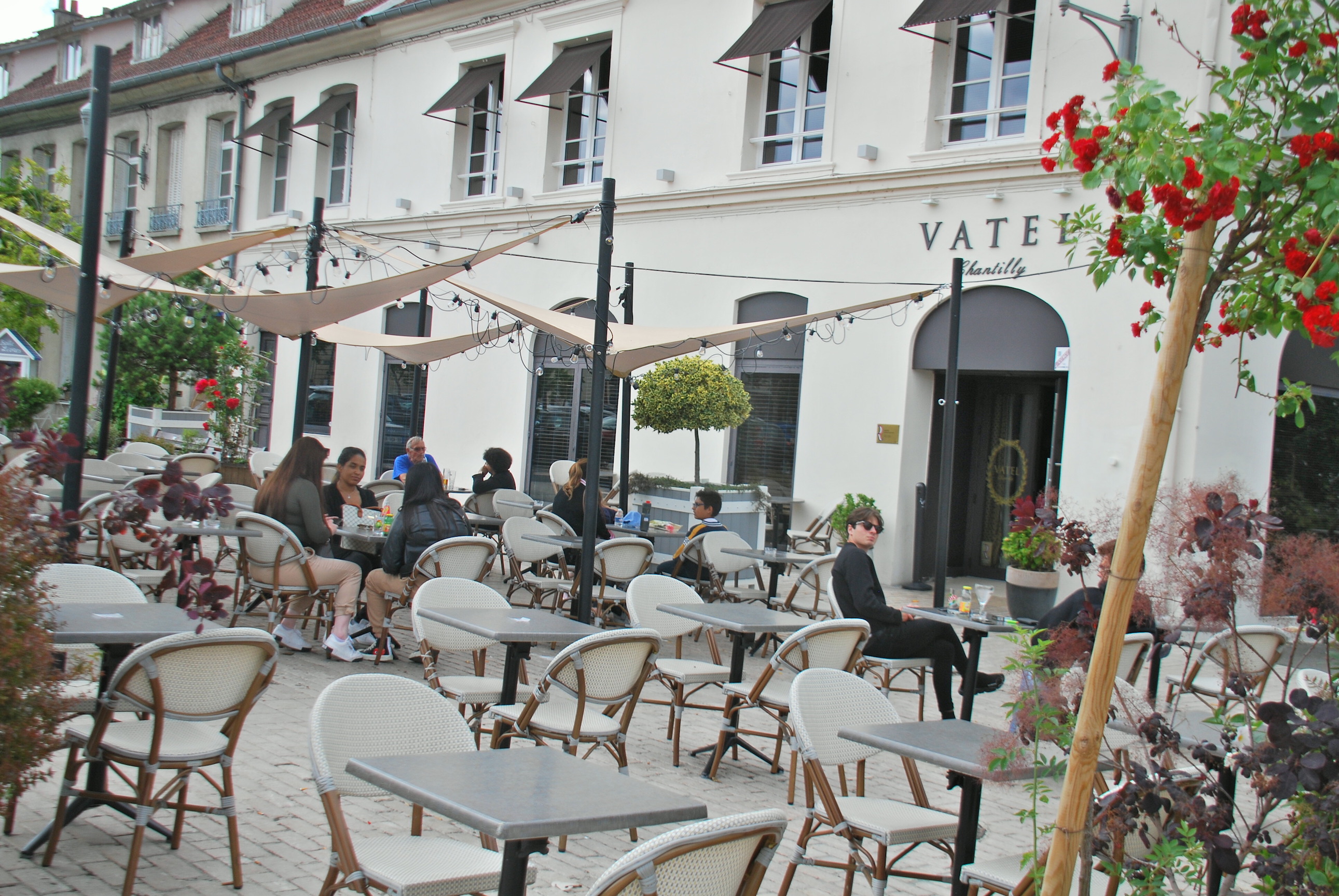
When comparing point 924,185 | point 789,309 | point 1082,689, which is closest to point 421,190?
point 789,309

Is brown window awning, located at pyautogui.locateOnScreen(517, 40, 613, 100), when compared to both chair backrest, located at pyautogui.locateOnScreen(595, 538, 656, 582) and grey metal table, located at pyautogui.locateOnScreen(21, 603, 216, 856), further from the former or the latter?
grey metal table, located at pyautogui.locateOnScreen(21, 603, 216, 856)

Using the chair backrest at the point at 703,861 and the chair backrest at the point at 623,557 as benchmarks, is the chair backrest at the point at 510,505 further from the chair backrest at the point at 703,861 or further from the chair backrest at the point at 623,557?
the chair backrest at the point at 703,861

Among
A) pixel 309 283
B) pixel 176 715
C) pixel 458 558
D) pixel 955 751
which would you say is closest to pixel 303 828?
pixel 176 715

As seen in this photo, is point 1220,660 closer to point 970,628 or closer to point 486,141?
point 970,628

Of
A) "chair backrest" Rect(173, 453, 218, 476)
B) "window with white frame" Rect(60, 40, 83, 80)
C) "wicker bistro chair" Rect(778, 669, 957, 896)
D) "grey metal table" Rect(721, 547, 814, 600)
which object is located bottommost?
"wicker bistro chair" Rect(778, 669, 957, 896)

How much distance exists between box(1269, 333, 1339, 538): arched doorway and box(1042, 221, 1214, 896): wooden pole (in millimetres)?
9581

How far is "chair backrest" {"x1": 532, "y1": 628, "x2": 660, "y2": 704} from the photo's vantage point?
4301mm

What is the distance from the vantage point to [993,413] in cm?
1275

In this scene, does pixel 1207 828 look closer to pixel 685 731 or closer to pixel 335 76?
pixel 685 731

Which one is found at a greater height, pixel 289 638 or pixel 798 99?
pixel 798 99

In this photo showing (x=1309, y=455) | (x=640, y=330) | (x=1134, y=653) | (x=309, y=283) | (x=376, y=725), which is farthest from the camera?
(x=1309, y=455)

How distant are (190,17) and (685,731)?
72.3 feet

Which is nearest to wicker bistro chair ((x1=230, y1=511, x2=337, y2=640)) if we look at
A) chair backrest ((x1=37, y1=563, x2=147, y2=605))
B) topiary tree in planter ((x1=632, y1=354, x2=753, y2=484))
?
chair backrest ((x1=37, y1=563, x2=147, y2=605))

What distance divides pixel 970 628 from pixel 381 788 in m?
4.16
